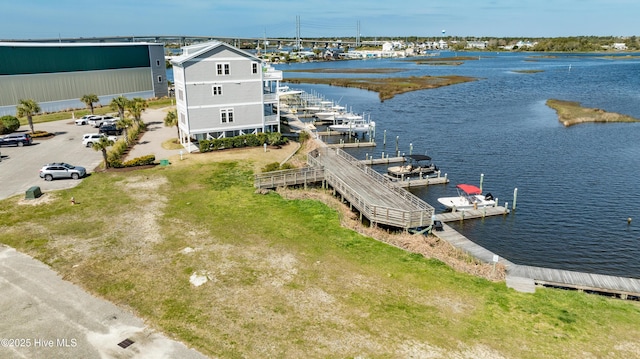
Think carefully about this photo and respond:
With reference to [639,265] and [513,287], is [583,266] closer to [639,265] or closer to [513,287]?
[639,265]

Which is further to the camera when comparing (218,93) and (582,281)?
(218,93)

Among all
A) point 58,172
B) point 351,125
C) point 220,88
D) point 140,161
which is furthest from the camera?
point 351,125

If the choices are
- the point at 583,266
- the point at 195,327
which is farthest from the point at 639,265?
the point at 195,327

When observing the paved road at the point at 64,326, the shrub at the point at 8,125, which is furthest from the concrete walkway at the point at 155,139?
the paved road at the point at 64,326

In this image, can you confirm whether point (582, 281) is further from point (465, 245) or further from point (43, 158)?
point (43, 158)

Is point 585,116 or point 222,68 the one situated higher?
point 222,68

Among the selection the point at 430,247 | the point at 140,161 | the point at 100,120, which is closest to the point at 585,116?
the point at 430,247

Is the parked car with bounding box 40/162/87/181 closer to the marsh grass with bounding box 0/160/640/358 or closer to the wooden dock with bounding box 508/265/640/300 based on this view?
Result: the marsh grass with bounding box 0/160/640/358
